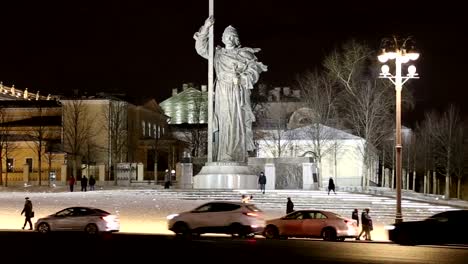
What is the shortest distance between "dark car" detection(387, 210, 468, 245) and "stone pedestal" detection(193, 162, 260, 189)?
23.3m

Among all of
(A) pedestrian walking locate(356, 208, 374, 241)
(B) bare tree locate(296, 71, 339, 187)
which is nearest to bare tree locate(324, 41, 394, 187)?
(B) bare tree locate(296, 71, 339, 187)

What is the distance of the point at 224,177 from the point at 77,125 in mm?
42339

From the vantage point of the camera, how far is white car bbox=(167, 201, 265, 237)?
26922mm

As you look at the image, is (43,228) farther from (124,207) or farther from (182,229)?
(124,207)

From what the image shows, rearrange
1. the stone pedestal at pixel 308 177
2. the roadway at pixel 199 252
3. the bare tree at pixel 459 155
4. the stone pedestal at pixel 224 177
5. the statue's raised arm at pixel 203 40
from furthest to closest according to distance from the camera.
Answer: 1. the bare tree at pixel 459 155
2. the stone pedestal at pixel 308 177
3. the statue's raised arm at pixel 203 40
4. the stone pedestal at pixel 224 177
5. the roadway at pixel 199 252

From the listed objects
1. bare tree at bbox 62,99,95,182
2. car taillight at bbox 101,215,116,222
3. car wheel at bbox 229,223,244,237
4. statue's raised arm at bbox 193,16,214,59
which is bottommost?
car wheel at bbox 229,223,244,237

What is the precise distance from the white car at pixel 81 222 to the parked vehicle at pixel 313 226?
597 centimetres

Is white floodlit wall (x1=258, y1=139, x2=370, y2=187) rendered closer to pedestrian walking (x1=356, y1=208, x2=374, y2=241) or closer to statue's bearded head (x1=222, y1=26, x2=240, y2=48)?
statue's bearded head (x1=222, y1=26, x2=240, y2=48)

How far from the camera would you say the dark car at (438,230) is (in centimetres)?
2300

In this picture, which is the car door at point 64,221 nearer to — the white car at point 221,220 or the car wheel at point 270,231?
the white car at point 221,220

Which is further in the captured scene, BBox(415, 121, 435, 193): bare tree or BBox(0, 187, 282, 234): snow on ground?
BBox(415, 121, 435, 193): bare tree

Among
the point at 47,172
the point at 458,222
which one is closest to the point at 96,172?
the point at 47,172

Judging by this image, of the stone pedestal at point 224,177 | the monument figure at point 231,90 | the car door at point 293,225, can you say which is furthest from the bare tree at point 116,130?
the car door at point 293,225

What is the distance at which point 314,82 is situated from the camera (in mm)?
66000
